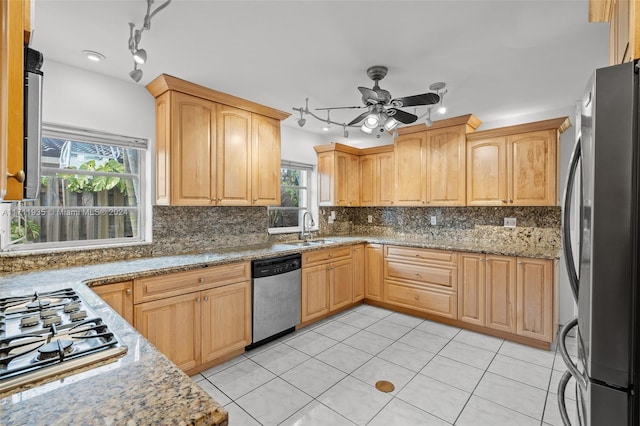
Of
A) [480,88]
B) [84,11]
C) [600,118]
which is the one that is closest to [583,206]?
[600,118]

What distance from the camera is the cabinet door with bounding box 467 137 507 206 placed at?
138 inches

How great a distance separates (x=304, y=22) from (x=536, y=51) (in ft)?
5.60

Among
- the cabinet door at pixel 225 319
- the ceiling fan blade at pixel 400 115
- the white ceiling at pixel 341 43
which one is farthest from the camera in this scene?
the ceiling fan blade at pixel 400 115

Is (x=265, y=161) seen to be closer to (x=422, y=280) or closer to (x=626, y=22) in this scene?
(x=422, y=280)

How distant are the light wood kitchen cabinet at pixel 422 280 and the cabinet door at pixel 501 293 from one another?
1.13 ft

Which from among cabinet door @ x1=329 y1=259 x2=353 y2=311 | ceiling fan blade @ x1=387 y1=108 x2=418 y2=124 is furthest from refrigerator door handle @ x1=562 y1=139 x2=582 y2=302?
cabinet door @ x1=329 y1=259 x2=353 y2=311

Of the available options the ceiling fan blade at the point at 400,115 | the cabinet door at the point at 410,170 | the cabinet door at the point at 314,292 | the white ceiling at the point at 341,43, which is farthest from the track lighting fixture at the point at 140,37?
the cabinet door at the point at 410,170

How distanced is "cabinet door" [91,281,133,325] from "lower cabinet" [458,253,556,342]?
125 inches

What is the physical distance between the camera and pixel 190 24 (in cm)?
198

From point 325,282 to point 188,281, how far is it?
5.59 ft

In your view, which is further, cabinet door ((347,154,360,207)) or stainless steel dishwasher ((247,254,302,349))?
cabinet door ((347,154,360,207))

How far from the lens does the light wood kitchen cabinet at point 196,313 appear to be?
2.27 meters

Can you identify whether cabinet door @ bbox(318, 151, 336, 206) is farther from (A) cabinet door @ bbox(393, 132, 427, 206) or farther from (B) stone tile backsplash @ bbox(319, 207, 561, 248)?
(A) cabinet door @ bbox(393, 132, 427, 206)

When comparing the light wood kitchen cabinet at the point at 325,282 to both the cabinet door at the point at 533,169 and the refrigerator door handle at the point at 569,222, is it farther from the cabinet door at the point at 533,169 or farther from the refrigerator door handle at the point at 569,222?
the refrigerator door handle at the point at 569,222
